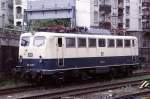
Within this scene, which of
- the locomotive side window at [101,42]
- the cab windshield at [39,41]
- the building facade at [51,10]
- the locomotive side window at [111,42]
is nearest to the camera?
the cab windshield at [39,41]

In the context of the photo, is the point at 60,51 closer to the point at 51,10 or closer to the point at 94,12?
the point at 51,10

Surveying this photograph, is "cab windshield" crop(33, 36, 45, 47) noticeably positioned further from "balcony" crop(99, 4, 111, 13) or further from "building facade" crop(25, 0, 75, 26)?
"balcony" crop(99, 4, 111, 13)

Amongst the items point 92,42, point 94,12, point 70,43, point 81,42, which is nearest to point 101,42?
point 92,42

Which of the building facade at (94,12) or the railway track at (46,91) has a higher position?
the building facade at (94,12)

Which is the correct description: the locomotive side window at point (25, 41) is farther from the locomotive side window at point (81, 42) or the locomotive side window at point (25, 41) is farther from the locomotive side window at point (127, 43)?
the locomotive side window at point (127, 43)

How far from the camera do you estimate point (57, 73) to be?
25.2 meters

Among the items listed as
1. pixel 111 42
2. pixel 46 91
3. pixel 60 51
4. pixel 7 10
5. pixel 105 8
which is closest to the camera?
pixel 46 91

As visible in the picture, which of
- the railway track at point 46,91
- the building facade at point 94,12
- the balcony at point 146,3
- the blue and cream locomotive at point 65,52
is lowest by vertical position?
the railway track at point 46,91

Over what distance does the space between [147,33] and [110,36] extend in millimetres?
→ 35759

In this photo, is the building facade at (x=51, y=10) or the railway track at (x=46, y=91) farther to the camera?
the building facade at (x=51, y=10)

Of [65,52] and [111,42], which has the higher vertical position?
[111,42]

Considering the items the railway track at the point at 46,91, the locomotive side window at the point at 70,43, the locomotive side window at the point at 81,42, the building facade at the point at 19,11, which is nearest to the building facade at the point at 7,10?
the building facade at the point at 19,11

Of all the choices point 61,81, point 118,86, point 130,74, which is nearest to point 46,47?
point 61,81

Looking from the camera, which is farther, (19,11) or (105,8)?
(19,11)
